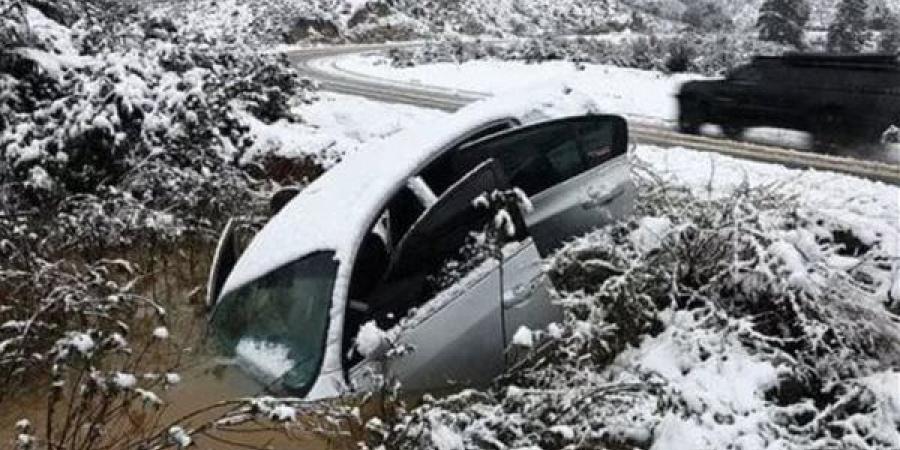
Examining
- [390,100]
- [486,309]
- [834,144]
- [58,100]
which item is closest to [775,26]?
[390,100]

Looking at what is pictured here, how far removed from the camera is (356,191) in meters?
4.96

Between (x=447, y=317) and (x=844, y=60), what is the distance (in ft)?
28.9

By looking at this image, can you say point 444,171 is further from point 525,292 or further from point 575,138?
point 575,138

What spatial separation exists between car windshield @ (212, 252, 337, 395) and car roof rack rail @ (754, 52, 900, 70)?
8806 mm

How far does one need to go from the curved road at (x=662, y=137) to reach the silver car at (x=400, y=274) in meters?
6.63

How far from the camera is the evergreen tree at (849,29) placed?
36812mm

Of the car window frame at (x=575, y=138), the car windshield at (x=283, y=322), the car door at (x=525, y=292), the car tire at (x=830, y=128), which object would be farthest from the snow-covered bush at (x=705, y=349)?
the car tire at (x=830, y=128)

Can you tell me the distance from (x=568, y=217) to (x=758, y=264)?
1.19 meters

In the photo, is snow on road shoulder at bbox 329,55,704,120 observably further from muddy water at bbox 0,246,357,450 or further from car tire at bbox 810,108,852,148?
muddy water at bbox 0,246,357,450

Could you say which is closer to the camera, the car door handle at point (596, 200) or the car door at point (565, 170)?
the car door at point (565, 170)

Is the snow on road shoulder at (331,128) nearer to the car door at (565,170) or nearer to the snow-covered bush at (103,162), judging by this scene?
the snow-covered bush at (103,162)

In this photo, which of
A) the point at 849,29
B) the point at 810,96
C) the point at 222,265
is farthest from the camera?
the point at 849,29

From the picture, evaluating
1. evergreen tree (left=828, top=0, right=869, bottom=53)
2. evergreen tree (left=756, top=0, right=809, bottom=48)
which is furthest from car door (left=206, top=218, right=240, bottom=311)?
evergreen tree (left=756, top=0, right=809, bottom=48)

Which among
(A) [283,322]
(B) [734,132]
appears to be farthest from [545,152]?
(B) [734,132]
